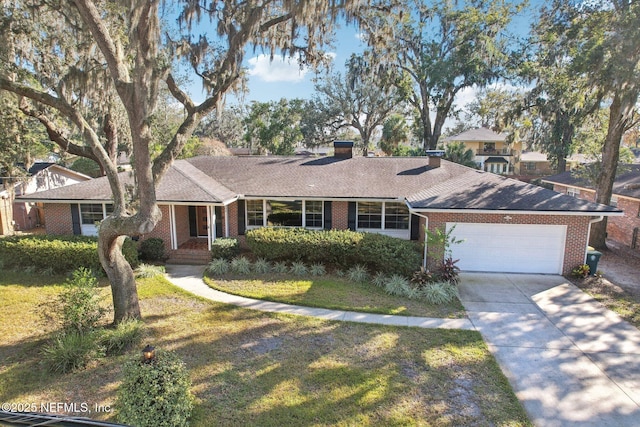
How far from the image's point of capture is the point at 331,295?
1034cm

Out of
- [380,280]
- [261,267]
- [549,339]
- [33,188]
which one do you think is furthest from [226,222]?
[33,188]

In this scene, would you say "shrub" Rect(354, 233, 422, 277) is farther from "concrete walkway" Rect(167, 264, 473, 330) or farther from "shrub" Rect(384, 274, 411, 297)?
"concrete walkway" Rect(167, 264, 473, 330)

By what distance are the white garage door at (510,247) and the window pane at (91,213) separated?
43.5 feet

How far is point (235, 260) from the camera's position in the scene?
41.8ft

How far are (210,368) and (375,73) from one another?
71.8 ft

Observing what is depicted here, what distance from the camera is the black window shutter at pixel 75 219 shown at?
14.5 metres

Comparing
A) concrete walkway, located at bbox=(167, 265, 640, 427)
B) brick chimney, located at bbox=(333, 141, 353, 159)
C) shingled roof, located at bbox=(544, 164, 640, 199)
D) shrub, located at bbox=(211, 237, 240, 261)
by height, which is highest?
brick chimney, located at bbox=(333, 141, 353, 159)

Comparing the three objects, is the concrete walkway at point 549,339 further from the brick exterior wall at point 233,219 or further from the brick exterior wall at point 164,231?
the brick exterior wall at point 233,219

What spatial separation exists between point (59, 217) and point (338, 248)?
11288 millimetres

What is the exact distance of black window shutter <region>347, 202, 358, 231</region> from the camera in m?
14.3

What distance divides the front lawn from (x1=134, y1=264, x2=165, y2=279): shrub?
313 cm

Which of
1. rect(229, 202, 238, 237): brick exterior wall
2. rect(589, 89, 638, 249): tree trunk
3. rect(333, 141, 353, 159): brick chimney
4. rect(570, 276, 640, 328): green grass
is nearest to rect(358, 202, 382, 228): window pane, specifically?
rect(229, 202, 238, 237): brick exterior wall

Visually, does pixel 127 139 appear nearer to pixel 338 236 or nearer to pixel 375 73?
pixel 375 73

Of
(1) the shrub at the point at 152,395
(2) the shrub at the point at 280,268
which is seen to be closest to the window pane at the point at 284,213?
(2) the shrub at the point at 280,268
